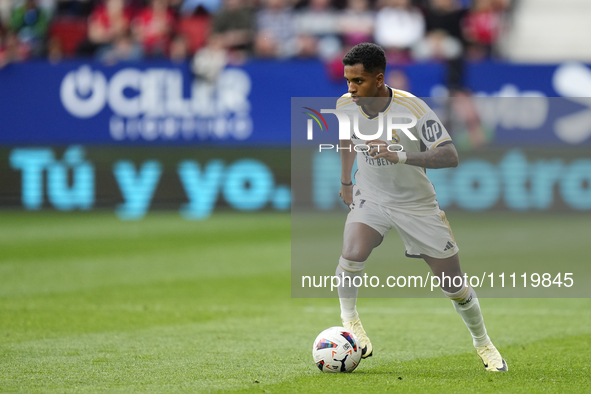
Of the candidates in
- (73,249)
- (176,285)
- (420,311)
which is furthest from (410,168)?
(73,249)

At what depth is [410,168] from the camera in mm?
5508

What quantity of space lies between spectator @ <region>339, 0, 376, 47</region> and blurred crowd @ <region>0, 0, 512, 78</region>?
0.02 meters

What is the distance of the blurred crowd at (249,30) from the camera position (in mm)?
15234

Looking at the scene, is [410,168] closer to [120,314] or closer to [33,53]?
[120,314]

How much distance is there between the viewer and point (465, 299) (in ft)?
18.1

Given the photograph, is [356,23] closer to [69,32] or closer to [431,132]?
[69,32]

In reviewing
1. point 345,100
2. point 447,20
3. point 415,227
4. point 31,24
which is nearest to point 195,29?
point 31,24

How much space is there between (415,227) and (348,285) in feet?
1.96

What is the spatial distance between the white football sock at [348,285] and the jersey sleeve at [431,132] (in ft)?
2.98

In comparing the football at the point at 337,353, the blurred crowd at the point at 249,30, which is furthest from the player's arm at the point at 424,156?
the blurred crowd at the point at 249,30

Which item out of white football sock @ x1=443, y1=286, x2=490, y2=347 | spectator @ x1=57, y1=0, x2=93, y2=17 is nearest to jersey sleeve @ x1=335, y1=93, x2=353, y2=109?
white football sock @ x1=443, y1=286, x2=490, y2=347

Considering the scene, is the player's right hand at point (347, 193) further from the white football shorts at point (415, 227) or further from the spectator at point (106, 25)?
the spectator at point (106, 25)

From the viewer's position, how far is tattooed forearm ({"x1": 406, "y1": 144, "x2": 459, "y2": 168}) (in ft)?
16.9

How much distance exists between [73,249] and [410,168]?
7307mm
